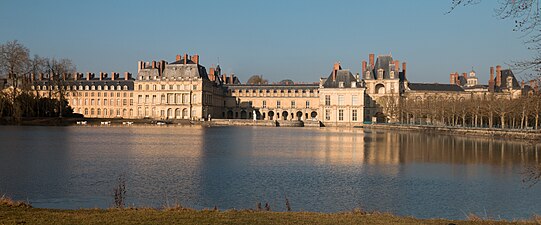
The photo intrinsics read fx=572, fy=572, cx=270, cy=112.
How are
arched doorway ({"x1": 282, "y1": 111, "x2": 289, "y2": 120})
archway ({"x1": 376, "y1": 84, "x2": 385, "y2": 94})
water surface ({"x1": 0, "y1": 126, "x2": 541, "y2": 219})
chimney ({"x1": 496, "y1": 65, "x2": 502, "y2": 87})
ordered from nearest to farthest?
water surface ({"x1": 0, "y1": 126, "x2": 541, "y2": 219}), archway ({"x1": 376, "y1": 84, "x2": 385, "y2": 94}), chimney ({"x1": 496, "y1": 65, "x2": 502, "y2": 87}), arched doorway ({"x1": 282, "y1": 111, "x2": 289, "y2": 120})

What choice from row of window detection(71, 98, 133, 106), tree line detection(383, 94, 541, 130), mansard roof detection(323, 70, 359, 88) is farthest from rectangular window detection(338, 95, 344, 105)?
row of window detection(71, 98, 133, 106)

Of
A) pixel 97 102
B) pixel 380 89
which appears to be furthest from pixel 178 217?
pixel 97 102

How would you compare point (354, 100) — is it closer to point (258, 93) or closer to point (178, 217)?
point (258, 93)

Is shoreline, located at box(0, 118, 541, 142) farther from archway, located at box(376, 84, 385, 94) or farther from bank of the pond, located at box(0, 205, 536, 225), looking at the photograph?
bank of the pond, located at box(0, 205, 536, 225)

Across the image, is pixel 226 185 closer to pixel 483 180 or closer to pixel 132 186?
pixel 132 186

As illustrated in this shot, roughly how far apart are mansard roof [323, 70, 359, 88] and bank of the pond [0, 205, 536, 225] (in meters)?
69.7

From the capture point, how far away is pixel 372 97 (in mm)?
83312

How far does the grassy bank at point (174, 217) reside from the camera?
8.84m

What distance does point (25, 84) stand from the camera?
54000 mm

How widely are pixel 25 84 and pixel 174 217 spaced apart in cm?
4982

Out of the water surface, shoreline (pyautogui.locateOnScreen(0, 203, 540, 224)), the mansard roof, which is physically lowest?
the water surface

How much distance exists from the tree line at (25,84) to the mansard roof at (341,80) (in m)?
34.7

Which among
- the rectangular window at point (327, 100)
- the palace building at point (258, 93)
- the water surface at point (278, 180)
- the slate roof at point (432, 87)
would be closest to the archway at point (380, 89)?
the palace building at point (258, 93)

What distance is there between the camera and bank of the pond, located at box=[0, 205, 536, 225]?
348 inches
